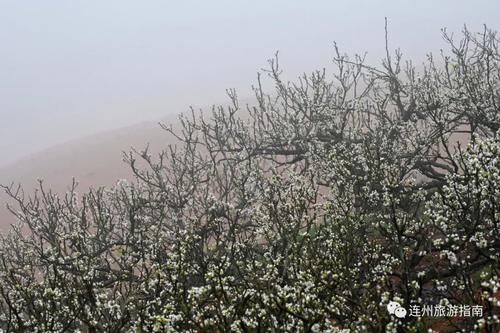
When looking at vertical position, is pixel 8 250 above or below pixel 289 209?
below

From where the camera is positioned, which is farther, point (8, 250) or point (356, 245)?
point (8, 250)

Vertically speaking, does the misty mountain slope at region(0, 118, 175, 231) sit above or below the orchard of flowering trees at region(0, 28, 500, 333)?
above

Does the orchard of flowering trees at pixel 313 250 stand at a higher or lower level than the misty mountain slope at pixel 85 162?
lower

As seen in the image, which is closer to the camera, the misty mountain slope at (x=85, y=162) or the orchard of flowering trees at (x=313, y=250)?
the orchard of flowering trees at (x=313, y=250)

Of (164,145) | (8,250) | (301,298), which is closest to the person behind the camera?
(301,298)

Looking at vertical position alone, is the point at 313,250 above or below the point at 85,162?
below

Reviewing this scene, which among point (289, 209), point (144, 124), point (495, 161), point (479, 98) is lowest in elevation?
point (289, 209)

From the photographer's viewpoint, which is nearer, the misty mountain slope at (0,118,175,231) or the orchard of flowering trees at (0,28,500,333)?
the orchard of flowering trees at (0,28,500,333)

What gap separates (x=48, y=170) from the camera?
3322 inches

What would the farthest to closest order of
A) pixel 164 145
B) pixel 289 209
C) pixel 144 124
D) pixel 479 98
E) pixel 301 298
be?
1. pixel 144 124
2. pixel 164 145
3. pixel 479 98
4. pixel 289 209
5. pixel 301 298

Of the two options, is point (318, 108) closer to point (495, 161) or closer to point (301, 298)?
point (495, 161)

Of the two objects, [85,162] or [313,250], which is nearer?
[313,250]

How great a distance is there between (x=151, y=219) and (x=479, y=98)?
41.3ft

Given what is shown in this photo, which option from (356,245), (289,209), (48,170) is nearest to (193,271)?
(289,209)
